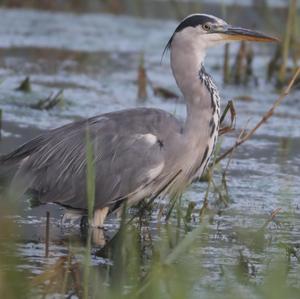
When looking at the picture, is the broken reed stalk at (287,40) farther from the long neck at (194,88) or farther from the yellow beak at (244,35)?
the long neck at (194,88)

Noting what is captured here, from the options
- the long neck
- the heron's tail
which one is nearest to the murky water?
the heron's tail

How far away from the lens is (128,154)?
6.08m

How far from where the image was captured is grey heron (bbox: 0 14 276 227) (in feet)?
19.9

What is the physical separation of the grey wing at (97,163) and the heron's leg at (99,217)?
0.23 ft

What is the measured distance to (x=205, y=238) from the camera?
6141 mm

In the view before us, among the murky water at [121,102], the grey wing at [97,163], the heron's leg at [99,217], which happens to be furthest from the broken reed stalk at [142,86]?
the heron's leg at [99,217]

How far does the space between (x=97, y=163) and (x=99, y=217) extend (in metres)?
0.31

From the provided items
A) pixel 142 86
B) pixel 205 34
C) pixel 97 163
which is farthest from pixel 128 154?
pixel 142 86

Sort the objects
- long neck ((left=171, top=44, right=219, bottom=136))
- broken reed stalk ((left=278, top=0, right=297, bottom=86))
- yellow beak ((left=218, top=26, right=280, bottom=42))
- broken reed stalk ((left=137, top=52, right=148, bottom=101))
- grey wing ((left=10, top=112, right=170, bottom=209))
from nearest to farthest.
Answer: grey wing ((left=10, top=112, right=170, bottom=209)), long neck ((left=171, top=44, right=219, bottom=136)), yellow beak ((left=218, top=26, right=280, bottom=42)), broken reed stalk ((left=137, top=52, right=148, bottom=101)), broken reed stalk ((left=278, top=0, right=297, bottom=86))

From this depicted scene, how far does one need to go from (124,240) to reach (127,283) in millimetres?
285

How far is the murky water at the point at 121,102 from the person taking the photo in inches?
245

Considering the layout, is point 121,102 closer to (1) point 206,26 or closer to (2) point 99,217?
(1) point 206,26

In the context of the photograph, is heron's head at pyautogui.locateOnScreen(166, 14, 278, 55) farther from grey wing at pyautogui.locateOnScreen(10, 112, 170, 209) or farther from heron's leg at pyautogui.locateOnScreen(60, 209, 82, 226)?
heron's leg at pyautogui.locateOnScreen(60, 209, 82, 226)

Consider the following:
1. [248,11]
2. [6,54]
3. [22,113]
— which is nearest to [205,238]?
[22,113]
